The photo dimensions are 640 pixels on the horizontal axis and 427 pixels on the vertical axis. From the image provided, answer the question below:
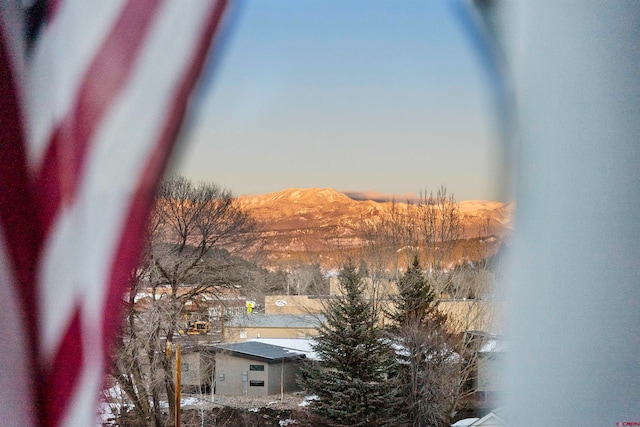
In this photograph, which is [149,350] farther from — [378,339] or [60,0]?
[60,0]

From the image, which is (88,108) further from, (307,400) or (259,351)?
(307,400)

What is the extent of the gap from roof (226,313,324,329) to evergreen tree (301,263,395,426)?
0.21 m

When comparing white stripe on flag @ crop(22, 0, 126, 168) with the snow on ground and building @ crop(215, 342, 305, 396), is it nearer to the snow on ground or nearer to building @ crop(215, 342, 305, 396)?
building @ crop(215, 342, 305, 396)

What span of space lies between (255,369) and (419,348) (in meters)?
1.48

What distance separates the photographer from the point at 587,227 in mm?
685

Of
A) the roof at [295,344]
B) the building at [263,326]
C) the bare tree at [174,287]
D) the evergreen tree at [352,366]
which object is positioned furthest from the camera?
the evergreen tree at [352,366]

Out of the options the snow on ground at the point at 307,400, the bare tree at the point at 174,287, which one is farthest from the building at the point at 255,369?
the bare tree at the point at 174,287

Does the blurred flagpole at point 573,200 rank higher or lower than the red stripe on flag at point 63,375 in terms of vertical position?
higher

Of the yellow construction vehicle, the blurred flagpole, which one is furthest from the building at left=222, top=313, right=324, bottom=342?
the blurred flagpole

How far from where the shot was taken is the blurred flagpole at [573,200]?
0.68m

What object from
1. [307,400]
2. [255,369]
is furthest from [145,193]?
[307,400]

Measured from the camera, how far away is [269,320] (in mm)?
3096

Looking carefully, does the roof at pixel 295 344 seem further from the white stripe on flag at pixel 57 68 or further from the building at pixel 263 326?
the white stripe on flag at pixel 57 68

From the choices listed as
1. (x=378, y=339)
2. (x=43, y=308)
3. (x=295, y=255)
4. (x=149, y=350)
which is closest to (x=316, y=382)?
(x=378, y=339)
